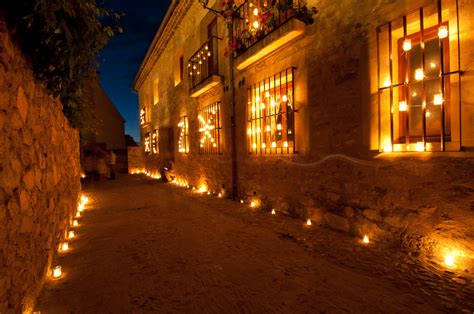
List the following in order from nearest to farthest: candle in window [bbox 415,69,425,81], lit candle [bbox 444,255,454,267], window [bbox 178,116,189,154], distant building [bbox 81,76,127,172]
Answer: lit candle [bbox 444,255,454,267] → candle in window [bbox 415,69,425,81] → window [bbox 178,116,189,154] → distant building [bbox 81,76,127,172]

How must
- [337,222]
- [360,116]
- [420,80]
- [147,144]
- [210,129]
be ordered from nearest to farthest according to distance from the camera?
[420,80] < [360,116] < [337,222] < [210,129] < [147,144]

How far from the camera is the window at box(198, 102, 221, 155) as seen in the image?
22.8 feet

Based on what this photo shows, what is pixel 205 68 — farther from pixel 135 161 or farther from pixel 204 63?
pixel 135 161

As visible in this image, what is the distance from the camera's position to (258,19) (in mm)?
4891

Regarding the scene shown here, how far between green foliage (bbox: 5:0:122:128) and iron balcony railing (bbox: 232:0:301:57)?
9.75 feet

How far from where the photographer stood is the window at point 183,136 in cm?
918

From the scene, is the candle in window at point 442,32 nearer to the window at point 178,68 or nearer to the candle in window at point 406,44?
the candle in window at point 406,44

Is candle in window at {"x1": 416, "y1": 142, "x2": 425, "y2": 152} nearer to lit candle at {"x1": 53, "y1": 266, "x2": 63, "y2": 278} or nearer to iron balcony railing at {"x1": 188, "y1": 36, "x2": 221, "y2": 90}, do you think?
lit candle at {"x1": 53, "y1": 266, "x2": 63, "y2": 278}

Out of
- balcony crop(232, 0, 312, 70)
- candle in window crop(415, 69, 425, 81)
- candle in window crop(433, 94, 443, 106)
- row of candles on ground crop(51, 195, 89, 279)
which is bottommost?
row of candles on ground crop(51, 195, 89, 279)

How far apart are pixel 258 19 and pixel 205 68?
3.05 meters

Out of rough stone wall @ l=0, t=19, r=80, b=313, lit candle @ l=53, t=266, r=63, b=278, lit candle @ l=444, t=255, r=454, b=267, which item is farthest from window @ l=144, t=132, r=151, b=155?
lit candle @ l=444, t=255, r=454, b=267

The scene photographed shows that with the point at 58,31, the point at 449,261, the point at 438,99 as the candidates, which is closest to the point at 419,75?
the point at 438,99

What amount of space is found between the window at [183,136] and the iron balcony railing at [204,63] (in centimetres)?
156

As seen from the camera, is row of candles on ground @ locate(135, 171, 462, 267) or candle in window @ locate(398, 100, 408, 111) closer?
row of candles on ground @ locate(135, 171, 462, 267)
